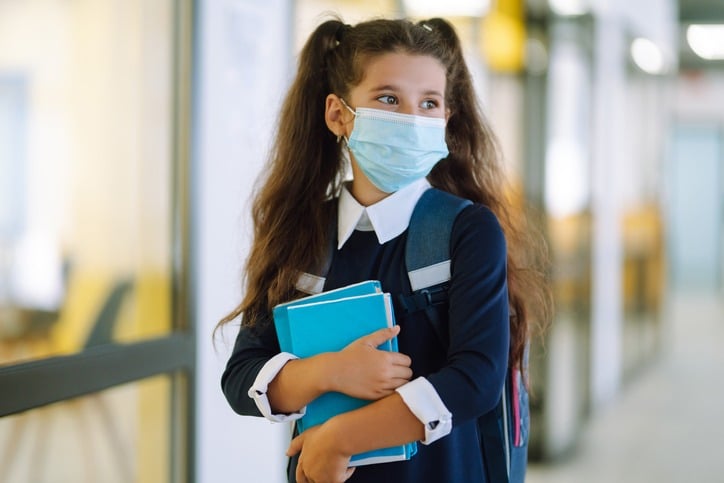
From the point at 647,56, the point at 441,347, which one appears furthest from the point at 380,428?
the point at 647,56

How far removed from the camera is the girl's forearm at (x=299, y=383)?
3.50 feet

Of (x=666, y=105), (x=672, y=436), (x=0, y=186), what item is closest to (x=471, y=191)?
(x=0, y=186)

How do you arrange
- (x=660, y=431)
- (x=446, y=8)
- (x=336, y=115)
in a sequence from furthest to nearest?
(x=660, y=431) < (x=446, y=8) < (x=336, y=115)

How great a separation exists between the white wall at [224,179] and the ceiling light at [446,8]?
3.89ft

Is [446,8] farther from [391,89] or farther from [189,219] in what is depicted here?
[391,89]

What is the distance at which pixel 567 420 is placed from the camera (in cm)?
480

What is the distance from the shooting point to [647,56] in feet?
24.9

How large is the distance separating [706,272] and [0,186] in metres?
13.3

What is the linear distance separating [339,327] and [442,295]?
0.14 meters

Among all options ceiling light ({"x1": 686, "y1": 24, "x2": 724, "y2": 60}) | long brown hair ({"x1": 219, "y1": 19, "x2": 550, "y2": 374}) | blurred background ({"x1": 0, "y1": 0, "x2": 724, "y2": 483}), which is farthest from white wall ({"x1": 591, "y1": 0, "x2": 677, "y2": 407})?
long brown hair ({"x1": 219, "y1": 19, "x2": 550, "y2": 374})

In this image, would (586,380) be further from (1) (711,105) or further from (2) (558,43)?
(1) (711,105)

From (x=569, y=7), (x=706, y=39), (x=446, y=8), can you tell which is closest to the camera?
(x=446, y=8)

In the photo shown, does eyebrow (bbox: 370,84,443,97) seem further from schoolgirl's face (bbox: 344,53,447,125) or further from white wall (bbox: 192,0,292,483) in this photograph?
white wall (bbox: 192,0,292,483)

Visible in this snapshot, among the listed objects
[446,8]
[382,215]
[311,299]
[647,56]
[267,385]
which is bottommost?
[267,385]
